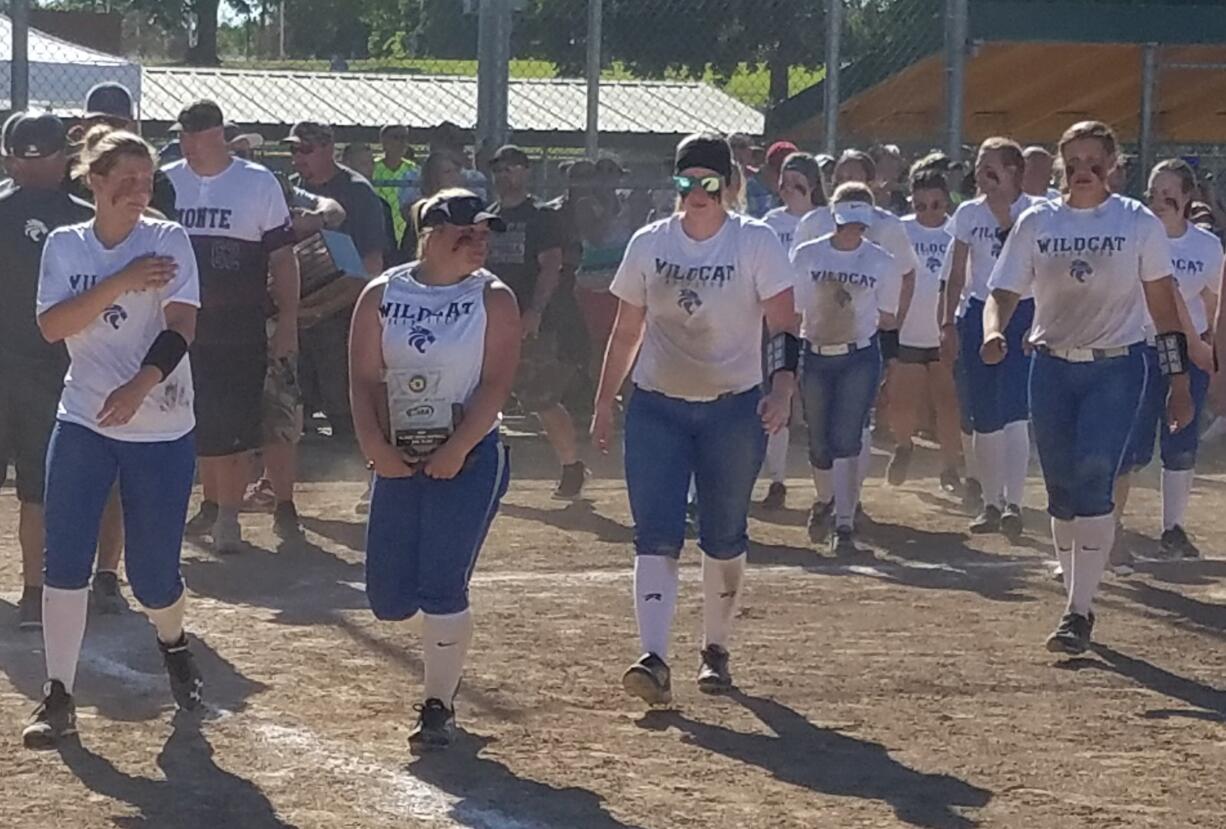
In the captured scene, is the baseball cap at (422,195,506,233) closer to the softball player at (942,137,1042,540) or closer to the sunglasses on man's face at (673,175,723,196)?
the sunglasses on man's face at (673,175,723,196)

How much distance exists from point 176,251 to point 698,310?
5.85 ft

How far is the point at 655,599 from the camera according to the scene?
7.27m

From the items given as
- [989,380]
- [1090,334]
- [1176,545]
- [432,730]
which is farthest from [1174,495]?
[432,730]

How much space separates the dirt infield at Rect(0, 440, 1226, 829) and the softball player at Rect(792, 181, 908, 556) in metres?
0.49

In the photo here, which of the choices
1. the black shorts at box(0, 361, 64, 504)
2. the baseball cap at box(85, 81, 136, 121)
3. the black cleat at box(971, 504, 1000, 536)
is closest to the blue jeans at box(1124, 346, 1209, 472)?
the black cleat at box(971, 504, 1000, 536)

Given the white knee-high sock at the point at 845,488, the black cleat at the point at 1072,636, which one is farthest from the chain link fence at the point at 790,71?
the black cleat at the point at 1072,636

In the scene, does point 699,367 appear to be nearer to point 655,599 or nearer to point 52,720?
point 655,599

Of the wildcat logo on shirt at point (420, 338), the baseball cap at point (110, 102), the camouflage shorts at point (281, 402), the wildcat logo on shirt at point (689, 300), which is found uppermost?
the baseball cap at point (110, 102)

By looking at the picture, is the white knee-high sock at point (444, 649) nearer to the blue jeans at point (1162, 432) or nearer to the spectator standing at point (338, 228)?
the blue jeans at point (1162, 432)

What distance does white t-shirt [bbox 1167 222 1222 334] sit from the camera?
1009cm

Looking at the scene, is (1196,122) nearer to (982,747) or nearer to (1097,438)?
(1097,438)

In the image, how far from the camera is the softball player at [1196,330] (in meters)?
9.88

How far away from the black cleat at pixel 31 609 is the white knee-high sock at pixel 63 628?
1.81 metres

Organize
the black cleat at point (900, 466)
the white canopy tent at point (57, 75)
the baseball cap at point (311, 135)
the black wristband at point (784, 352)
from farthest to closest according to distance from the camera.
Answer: the white canopy tent at point (57, 75)
the black cleat at point (900, 466)
the baseball cap at point (311, 135)
the black wristband at point (784, 352)
